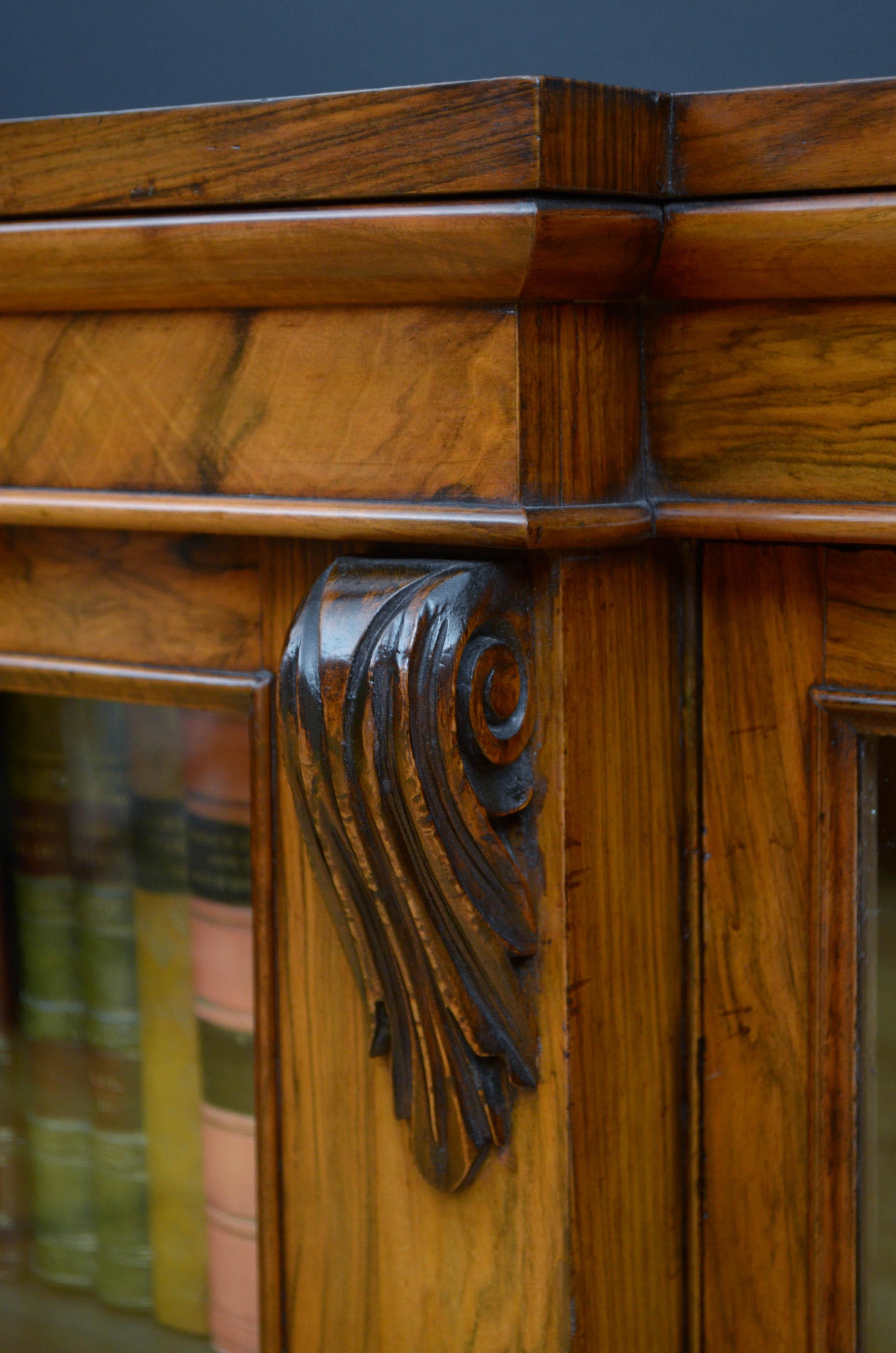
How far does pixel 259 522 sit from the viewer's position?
604mm

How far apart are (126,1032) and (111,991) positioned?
0.02 meters

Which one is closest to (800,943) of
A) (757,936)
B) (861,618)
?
(757,936)

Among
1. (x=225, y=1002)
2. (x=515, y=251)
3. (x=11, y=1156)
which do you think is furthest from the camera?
(x=11, y=1156)

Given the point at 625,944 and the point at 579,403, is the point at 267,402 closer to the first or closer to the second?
the point at 579,403

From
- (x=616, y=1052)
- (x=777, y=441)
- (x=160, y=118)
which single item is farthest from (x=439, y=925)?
(x=160, y=118)

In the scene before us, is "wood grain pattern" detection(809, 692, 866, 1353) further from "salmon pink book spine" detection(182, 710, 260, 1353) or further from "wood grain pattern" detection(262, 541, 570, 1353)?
"salmon pink book spine" detection(182, 710, 260, 1353)

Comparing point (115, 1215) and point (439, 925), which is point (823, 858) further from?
point (115, 1215)

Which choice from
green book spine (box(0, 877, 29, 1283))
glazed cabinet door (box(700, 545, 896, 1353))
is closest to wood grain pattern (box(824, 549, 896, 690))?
glazed cabinet door (box(700, 545, 896, 1353))

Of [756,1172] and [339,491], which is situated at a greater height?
[339,491]

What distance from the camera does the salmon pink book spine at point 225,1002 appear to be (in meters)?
0.71

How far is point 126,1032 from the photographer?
782 mm

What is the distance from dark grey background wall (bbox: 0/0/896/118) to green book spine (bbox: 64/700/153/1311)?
1.31 ft

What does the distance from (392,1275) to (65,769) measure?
1.03ft

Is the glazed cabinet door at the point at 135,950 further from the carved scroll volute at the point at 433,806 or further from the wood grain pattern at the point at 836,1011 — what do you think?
the wood grain pattern at the point at 836,1011
